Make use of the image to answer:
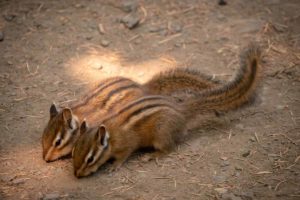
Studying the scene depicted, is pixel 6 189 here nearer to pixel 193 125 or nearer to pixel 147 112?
pixel 147 112

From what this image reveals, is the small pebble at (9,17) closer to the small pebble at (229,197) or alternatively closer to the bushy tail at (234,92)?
the bushy tail at (234,92)

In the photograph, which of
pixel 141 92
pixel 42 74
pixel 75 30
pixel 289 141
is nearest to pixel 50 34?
pixel 75 30

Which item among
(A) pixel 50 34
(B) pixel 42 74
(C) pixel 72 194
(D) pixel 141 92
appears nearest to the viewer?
(C) pixel 72 194

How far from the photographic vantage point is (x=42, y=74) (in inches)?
266

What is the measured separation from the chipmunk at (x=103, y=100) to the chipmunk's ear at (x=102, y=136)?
1.15ft

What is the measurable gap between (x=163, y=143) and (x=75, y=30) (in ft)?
8.61

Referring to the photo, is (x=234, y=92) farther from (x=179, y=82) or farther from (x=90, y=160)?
(x=90, y=160)

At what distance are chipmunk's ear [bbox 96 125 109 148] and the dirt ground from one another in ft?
1.05

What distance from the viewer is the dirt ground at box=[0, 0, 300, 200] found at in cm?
505

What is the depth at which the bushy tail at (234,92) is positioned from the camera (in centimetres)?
574

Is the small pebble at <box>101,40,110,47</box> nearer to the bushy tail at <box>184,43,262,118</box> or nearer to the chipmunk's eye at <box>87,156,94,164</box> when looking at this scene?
the bushy tail at <box>184,43,262,118</box>

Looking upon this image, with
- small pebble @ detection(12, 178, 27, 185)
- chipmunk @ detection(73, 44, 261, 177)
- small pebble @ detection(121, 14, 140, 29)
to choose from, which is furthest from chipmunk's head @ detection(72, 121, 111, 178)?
small pebble @ detection(121, 14, 140, 29)

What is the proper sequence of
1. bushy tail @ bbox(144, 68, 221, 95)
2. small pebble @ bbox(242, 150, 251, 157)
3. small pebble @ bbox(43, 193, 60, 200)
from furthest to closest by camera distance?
bushy tail @ bbox(144, 68, 221, 95) < small pebble @ bbox(242, 150, 251, 157) < small pebble @ bbox(43, 193, 60, 200)

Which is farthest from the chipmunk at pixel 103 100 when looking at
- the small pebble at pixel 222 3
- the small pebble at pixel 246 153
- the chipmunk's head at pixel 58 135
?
the small pebble at pixel 222 3
